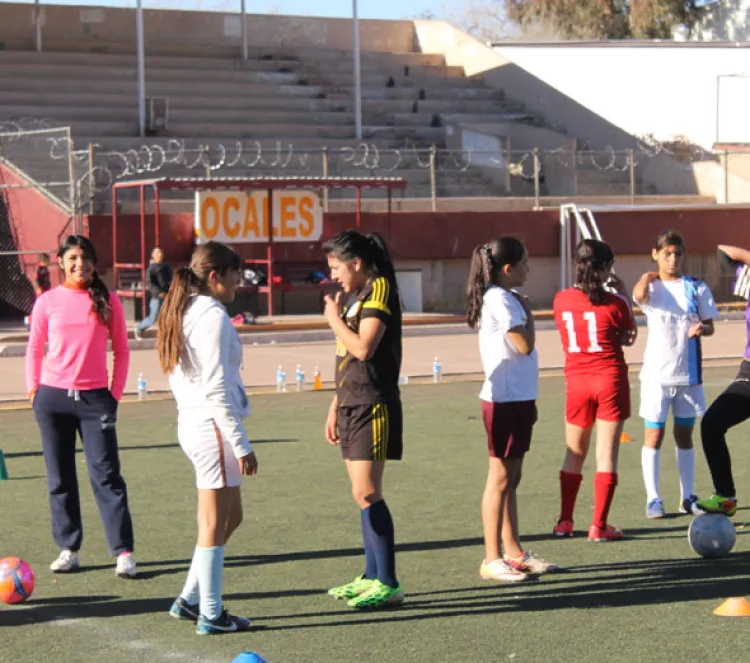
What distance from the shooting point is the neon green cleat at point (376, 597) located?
23.3 ft

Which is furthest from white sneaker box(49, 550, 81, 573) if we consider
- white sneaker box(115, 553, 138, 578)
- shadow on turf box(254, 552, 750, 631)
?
shadow on turf box(254, 552, 750, 631)

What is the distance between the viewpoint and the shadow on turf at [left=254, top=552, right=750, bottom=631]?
23.2ft

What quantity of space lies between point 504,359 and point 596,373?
3.69 feet

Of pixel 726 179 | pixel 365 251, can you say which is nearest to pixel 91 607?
pixel 365 251

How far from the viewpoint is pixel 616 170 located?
34.8 metres

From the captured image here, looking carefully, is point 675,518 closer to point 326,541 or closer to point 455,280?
point 326,541

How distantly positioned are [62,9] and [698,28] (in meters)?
21.3

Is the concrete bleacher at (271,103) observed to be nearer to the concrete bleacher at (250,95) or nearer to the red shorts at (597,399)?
the concrete bleacher at (250,95)

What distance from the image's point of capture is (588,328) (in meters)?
8.69

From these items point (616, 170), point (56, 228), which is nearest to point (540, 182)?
point (616, 170)

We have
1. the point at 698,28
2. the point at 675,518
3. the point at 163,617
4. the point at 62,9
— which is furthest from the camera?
the point at 698,28

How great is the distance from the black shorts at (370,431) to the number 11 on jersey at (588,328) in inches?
77.2

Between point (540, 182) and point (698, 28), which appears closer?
point (540, 182)

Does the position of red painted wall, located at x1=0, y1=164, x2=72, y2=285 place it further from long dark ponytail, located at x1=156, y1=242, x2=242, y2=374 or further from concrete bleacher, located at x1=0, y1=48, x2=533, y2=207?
long dark ponytail, located at x1=156, y1=242, x2=242, y2=374
